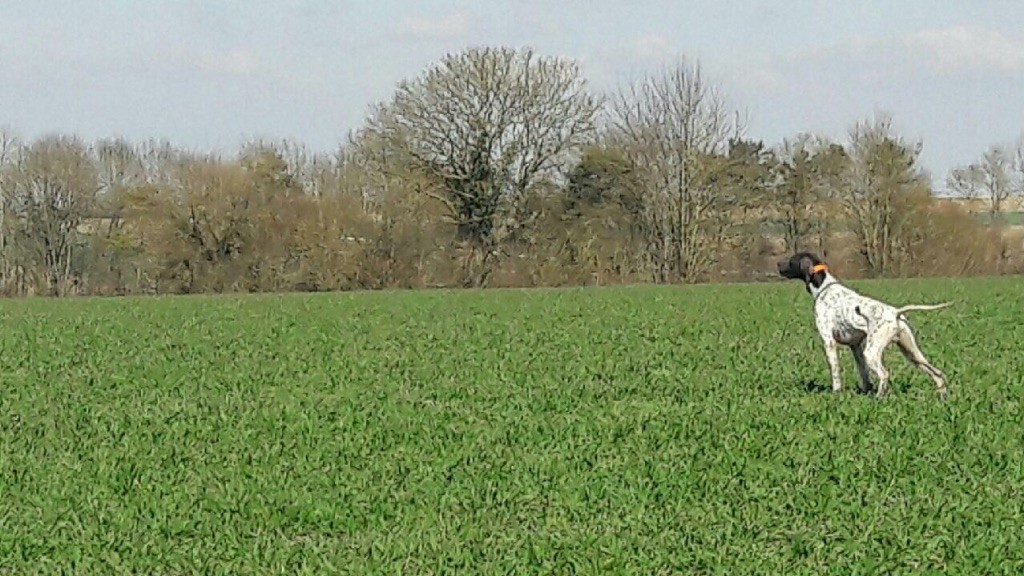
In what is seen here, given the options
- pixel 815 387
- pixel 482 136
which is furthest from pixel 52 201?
pixel 815 387

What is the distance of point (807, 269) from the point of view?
1223cm

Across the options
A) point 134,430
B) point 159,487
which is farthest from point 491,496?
point 134,430

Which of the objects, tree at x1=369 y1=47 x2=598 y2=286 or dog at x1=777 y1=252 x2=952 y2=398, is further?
tree at x1=369 y1=47 x2=598 y2=286

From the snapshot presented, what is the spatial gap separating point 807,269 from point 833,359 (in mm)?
956

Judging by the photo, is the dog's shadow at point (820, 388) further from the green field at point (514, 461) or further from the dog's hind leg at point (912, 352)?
the dog's hind leg at point (912, 352)

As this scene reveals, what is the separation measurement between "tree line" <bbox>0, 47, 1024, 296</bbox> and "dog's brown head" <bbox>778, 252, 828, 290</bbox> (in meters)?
41.4

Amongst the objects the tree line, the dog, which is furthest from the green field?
the tree line

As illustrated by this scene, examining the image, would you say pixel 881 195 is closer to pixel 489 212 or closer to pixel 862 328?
pixel 489 212

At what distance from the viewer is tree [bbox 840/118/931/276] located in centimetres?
5569

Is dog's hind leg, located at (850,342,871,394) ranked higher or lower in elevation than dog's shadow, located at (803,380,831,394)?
higher

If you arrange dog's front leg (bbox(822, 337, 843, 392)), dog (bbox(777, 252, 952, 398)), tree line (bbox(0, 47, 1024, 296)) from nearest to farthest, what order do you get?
dog (bbox(777, 252, 952, 398)) < dog's front leg (bbox(822, 337, 843, 392)) < tree line (bbox(0, 47, 1024, 296))

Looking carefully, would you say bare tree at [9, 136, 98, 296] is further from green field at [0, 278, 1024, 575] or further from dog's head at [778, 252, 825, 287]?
dog's head at [778, 252, 825, 287]

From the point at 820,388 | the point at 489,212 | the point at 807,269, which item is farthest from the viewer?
Answer: the point at 489,212

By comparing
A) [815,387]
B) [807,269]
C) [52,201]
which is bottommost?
[815,387]
